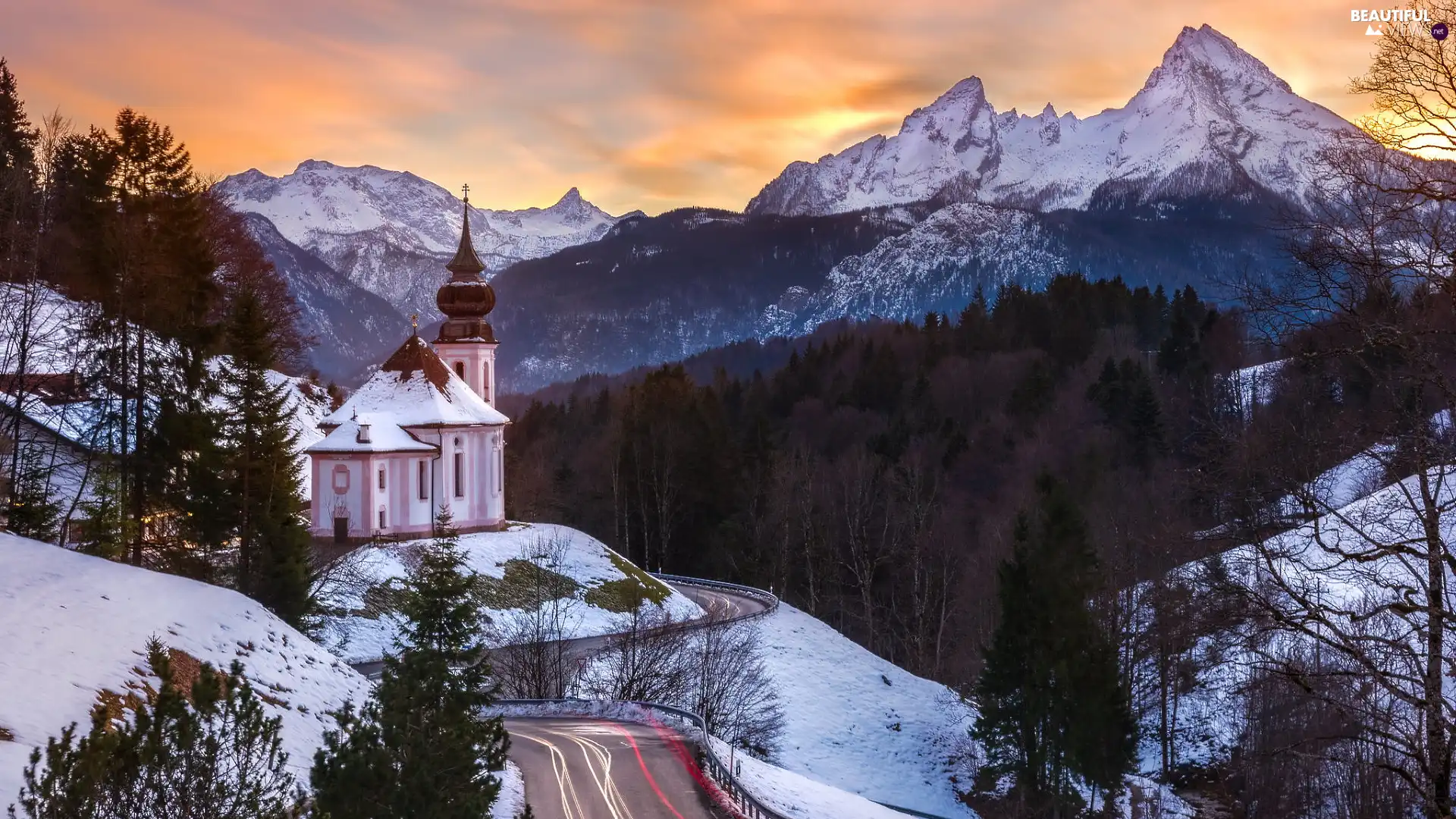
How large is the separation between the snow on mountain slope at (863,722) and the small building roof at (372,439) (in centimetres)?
1759

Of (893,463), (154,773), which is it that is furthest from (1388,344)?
(893,463)

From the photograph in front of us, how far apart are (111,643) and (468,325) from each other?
47.3 metres

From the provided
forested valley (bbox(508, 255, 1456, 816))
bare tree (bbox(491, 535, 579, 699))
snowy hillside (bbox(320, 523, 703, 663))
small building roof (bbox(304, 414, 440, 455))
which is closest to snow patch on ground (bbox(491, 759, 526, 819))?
bare tree (bbox(491, 535, 579, 699))

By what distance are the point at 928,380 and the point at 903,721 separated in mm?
58080

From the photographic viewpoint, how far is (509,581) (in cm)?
4703

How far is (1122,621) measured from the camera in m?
39.8

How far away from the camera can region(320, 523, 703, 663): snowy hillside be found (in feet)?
129

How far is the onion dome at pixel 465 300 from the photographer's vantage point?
211ft

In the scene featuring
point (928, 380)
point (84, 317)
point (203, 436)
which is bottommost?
point (203, 436)

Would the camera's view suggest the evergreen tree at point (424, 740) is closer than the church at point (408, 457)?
Yes

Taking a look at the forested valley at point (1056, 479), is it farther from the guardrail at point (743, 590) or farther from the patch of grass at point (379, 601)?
the patch of grass at point (379, 601)

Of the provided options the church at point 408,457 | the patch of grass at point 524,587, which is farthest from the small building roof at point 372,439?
the patch of grass at point 524,587

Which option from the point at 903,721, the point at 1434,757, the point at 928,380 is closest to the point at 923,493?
the point at 928,380

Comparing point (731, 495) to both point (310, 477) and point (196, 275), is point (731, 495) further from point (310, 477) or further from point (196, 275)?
point (196, 275)
